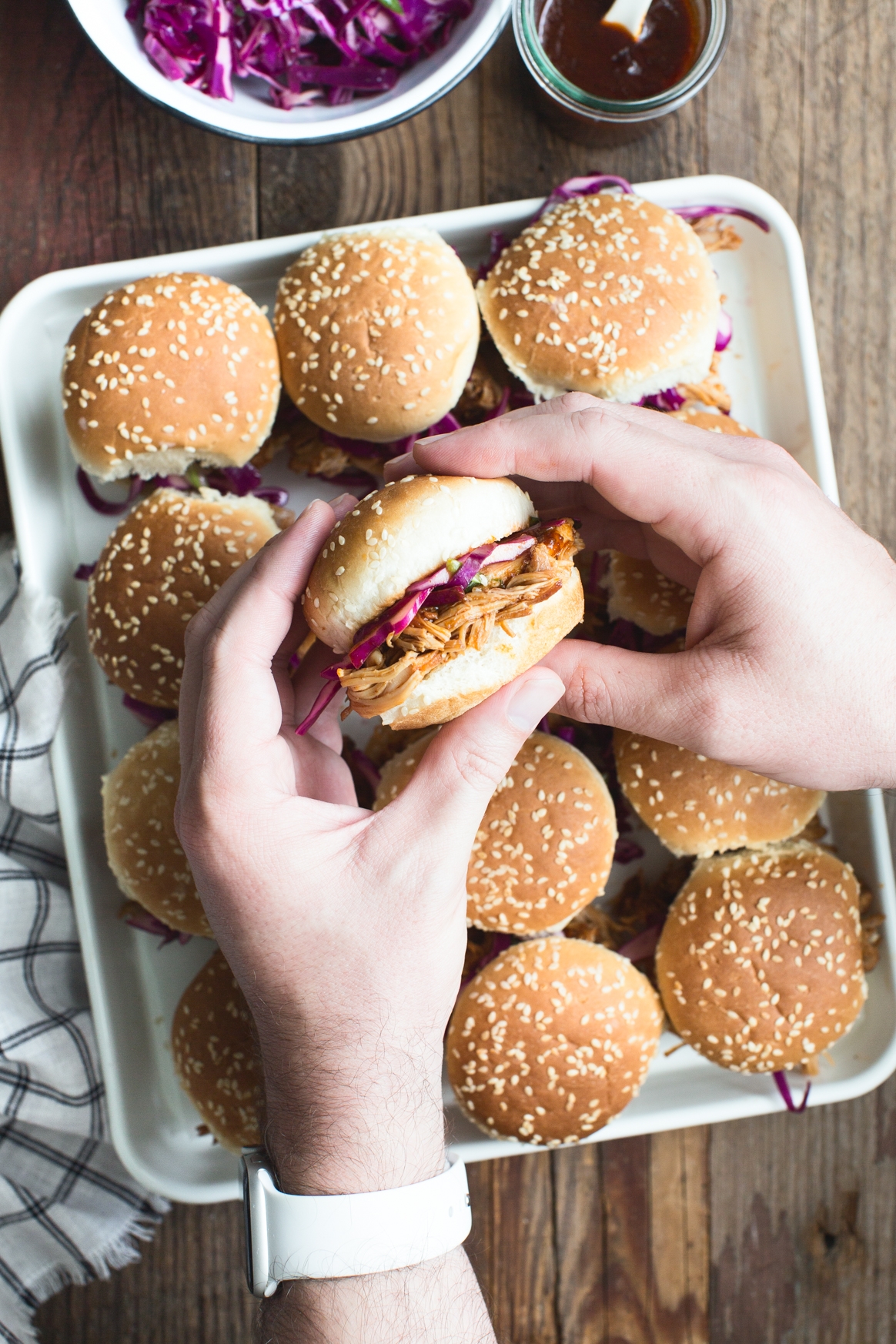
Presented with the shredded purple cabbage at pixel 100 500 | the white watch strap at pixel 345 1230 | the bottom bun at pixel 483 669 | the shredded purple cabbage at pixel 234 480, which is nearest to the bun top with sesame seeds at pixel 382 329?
the shredded purple cabbage at pixel 234 480

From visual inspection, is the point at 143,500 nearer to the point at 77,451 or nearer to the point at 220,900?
the point at 77,451

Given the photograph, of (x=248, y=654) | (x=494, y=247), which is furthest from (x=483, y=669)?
(x=494, y=247)

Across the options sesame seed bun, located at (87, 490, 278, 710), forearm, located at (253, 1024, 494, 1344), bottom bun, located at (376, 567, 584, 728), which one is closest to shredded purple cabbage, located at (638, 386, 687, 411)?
bottom bun, located at (376, 567, 584, 728)

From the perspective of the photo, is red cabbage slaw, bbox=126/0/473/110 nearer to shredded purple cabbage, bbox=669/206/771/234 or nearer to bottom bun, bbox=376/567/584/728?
shredded purple cabbage, bbox=669/206/771/234

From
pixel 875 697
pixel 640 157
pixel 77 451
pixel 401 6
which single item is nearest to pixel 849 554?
pixel 875 697

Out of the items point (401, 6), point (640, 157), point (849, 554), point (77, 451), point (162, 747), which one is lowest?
point (162, 747)
